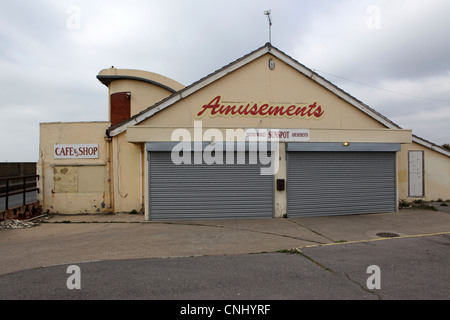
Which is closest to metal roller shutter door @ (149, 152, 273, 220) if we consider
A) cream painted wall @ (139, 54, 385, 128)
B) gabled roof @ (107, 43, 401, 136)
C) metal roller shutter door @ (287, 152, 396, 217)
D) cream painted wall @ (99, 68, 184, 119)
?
metal roller shutter door @ (287, 152, 396, 217)

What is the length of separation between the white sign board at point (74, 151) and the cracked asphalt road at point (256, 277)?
6477 millimetres

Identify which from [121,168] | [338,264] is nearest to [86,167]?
[121,168]

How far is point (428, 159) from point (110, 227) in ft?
44.1

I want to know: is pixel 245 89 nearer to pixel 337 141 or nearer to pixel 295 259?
pixel 337 141

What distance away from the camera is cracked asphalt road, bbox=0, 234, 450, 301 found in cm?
399

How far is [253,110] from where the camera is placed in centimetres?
1016

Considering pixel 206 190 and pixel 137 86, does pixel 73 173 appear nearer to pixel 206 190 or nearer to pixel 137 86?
pixel 206 190

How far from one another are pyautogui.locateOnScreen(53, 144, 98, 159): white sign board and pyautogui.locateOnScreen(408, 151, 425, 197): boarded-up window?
1337 cm

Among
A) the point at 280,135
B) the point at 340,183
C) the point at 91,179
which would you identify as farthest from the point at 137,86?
the point at 340,183

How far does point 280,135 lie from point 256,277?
20.5ft

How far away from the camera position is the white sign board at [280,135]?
9.77 m

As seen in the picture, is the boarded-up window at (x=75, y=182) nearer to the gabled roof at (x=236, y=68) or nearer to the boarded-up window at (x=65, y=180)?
the boarded-up window at (x=65, y=180)

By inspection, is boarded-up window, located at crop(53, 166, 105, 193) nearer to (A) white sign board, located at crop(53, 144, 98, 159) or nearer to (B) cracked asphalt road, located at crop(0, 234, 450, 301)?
(A) white sign board, located at crop(53, 144, 98, 159)

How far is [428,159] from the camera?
12477 mm
